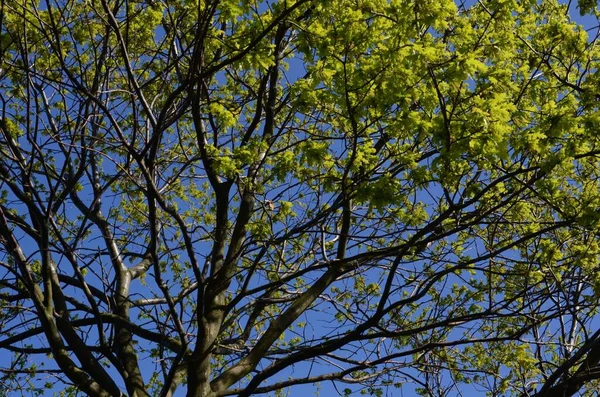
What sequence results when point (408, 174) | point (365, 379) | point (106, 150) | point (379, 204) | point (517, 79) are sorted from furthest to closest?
point (106, 150)
point (365, 379)
point (517, 79)
point (408, 174)
point (379, 204)

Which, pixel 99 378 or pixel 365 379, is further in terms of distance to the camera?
pixel 365 379

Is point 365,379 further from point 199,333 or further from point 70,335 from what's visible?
point 70,335

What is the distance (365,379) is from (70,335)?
3.32 metres

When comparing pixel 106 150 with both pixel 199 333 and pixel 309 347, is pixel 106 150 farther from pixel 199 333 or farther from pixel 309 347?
pixel 309 347

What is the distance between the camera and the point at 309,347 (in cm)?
713

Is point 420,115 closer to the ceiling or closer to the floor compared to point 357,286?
closer to the floor

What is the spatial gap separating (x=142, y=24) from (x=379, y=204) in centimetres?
455

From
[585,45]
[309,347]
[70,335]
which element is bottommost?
[309,347]

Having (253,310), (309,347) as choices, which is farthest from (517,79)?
(253,310)

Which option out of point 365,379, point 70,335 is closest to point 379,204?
point 365,379

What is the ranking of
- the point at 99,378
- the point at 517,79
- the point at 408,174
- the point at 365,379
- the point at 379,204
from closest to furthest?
1. the point at 379,204
2. the point at 408,174
3. the point at 99,378
4. the point at 517,79
5. the point at 365,379

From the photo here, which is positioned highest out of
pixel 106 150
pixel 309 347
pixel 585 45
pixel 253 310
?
pixel 106 150

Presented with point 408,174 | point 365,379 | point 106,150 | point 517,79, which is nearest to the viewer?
point 408,174

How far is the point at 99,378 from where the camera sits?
7.04m
